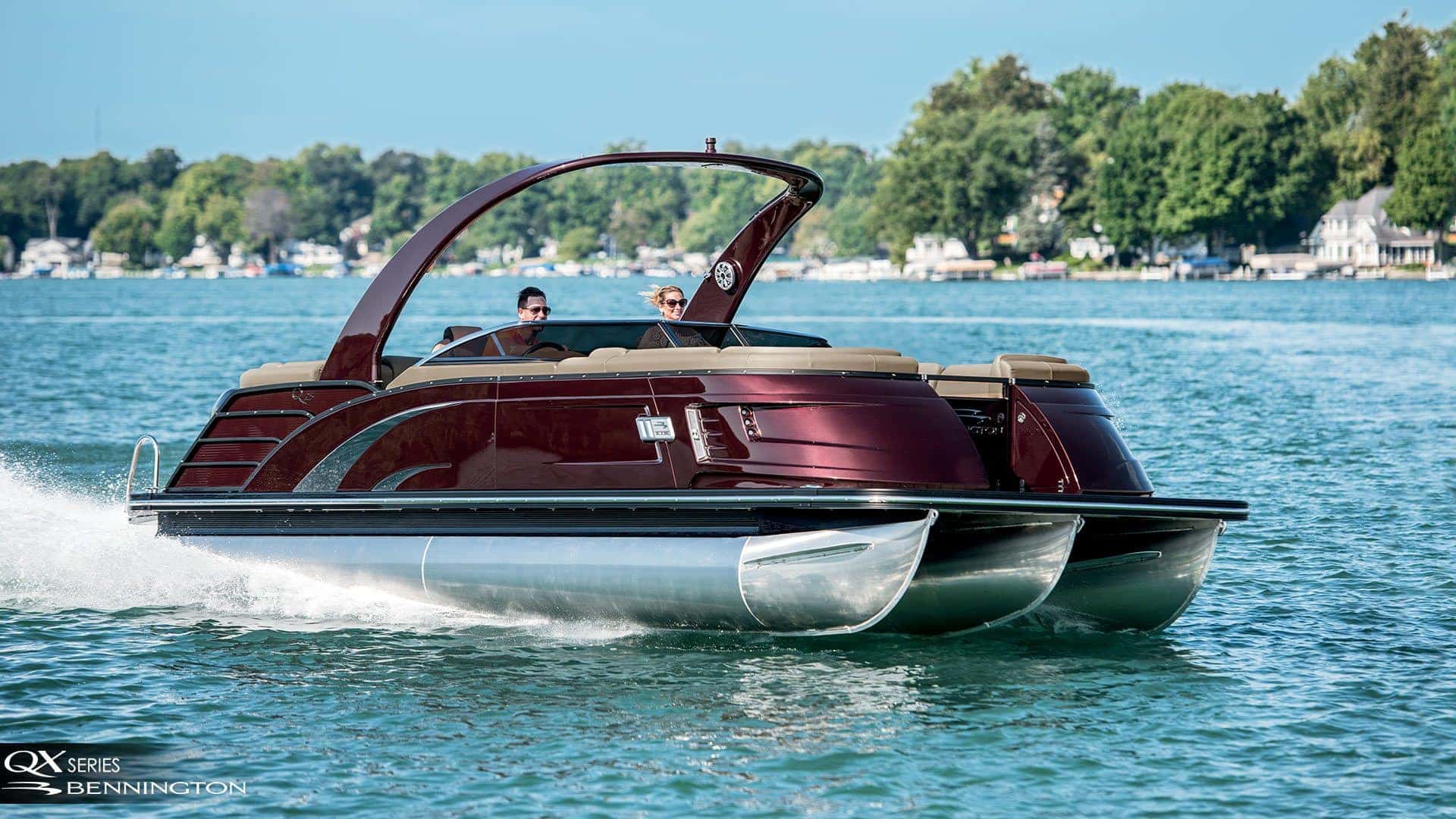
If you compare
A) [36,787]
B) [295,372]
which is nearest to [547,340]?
[295,372]

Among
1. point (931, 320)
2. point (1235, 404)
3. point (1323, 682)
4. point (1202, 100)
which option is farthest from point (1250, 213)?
Result: point (1323, 682)

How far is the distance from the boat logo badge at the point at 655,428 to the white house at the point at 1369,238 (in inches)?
5009

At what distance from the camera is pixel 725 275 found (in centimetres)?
1200

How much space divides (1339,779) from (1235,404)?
20.8m

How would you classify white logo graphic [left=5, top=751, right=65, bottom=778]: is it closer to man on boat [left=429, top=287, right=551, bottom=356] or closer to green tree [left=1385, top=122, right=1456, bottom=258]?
man on boat [left=429, top=287, right=551, bottom=356]

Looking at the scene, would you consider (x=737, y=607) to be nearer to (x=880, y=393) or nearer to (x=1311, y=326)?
(x=880, y=393)

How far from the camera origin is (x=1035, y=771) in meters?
7.82

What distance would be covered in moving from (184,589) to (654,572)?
3588mm

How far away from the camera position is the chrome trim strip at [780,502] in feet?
29.1

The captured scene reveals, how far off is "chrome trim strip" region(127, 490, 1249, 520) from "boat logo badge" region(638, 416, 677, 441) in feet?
0.98

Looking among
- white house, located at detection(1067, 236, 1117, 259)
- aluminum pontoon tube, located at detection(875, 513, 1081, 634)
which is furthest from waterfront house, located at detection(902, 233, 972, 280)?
aluminum pontoon tube, located at detection(875, 513, 1081, 634)

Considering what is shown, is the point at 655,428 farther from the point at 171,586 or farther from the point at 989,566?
the point at 171,586

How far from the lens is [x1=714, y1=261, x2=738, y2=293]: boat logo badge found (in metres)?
12.0

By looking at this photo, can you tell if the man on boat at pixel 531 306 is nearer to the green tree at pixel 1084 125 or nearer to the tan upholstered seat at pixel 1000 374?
the tan upholstered seat at pixel 1000 374
